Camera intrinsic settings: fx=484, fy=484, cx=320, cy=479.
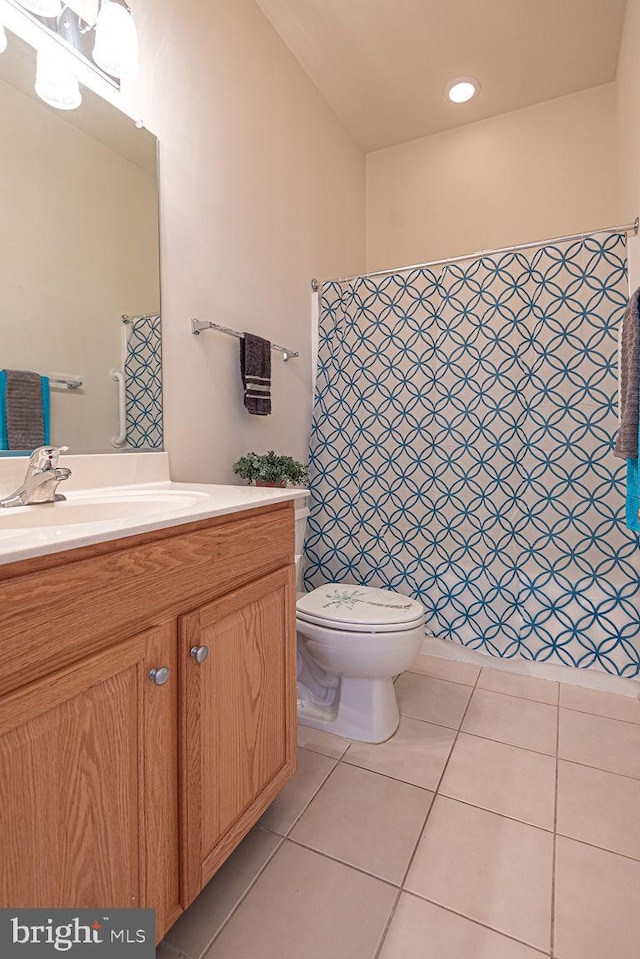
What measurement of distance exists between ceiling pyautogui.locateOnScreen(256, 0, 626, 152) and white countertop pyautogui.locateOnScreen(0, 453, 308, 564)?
2016mm

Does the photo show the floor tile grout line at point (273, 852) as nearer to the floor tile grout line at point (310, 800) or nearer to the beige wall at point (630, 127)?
the floor tile grout line at point (310, 800)

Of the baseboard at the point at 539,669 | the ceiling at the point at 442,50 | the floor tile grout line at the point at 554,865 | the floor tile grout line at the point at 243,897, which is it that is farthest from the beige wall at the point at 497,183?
the floor tile grout line at the point at 243,897

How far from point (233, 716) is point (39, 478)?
0.65m

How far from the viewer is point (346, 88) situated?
2.44m

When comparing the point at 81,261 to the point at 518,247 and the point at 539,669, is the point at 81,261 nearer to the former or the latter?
the point at 518,247

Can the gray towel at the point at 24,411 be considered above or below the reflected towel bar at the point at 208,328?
below

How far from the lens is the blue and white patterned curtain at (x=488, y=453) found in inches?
73.6

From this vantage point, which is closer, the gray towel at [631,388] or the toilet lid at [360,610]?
the gray towel at [631,388]

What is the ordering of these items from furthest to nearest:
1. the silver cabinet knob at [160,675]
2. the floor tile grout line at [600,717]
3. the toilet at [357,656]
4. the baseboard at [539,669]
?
the baseboard at [539,669], the floor tile grout line at [600,717], the toilet at [357,656], the silver cabinet knob at [160,675]

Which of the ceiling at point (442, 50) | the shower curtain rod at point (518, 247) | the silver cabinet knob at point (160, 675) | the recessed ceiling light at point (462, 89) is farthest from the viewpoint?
the recessed ceiling light at point (462, 89)

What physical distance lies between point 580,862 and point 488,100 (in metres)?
3.18

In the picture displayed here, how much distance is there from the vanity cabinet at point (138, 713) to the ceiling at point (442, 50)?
88.5 inches

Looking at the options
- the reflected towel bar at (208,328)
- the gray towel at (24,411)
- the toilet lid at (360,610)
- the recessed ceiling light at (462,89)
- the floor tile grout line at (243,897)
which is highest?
the recessed ceiling light at (462,89)

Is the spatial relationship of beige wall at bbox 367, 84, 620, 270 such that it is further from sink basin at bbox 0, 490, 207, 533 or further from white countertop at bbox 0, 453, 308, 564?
sink basin at bbox 0, 490, 207, 533
